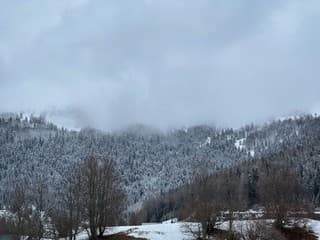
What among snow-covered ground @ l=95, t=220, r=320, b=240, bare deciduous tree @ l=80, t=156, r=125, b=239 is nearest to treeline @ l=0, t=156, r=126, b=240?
bare deciduous tree @ l=80, t=156, r=125, b=239

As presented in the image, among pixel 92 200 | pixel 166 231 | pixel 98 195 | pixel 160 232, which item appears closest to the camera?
pixel 92 200

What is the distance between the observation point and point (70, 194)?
60.9 meters

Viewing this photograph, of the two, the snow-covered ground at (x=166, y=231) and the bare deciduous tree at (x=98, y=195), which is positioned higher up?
the bare deciduous tree at (x=98, y=195)

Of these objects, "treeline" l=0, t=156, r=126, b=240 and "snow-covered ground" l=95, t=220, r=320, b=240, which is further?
"treeline" l=0, t=156, r=126, b=240

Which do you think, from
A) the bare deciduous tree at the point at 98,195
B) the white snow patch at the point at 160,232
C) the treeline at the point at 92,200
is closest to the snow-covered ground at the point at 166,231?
the white snow patch at the point at 160,232

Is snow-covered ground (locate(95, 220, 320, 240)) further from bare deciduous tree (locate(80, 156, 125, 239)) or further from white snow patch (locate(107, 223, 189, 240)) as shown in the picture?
bare deciduous tree (locate(80, 156, 125, 239))

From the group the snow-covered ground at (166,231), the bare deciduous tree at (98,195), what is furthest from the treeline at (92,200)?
the snow-covered ground at (166,231)

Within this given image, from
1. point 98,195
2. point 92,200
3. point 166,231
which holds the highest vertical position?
point 98,195

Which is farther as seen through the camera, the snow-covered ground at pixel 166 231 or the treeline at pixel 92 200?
the treeline at pixel 92 200

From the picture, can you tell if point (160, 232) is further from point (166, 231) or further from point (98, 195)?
point (98, 195)

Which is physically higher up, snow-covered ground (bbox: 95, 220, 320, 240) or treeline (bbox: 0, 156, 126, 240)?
treeline (bbox: 0, 156, 126, 240)

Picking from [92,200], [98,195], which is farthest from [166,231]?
[92,200]

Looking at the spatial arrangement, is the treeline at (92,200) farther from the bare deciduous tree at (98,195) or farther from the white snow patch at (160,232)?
the white snow patch at (160,232)

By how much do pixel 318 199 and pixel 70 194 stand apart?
9277cm
